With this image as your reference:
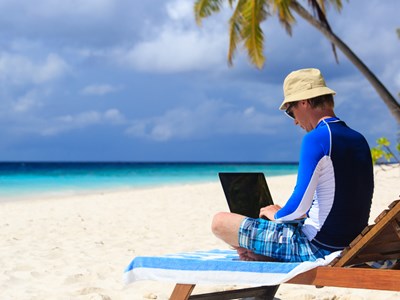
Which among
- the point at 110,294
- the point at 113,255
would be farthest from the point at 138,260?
the point at 113,255

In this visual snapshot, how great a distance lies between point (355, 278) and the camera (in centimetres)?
293

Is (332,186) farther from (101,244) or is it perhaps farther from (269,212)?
(101,244)

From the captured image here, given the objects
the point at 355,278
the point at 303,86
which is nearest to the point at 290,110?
the point at 303,86

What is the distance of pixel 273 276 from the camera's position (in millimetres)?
3078

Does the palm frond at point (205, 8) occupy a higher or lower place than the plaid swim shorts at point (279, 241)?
higher

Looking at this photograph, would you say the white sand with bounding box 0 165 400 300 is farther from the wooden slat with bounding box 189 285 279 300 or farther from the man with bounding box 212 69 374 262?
the man with bounding box 212 69 374 262

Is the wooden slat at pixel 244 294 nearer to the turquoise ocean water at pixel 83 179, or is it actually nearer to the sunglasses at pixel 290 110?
the sunglasses at pixel 290 110

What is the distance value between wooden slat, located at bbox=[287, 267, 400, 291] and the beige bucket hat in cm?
83

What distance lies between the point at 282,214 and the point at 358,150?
48 cm

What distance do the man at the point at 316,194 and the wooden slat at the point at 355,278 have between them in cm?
15

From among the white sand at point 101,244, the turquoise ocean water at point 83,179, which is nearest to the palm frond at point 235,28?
the white sand at point 101,244

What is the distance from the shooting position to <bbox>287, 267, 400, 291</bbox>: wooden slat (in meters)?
2.89

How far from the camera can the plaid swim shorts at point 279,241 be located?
10.3 ft

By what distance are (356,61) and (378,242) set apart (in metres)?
13.3
